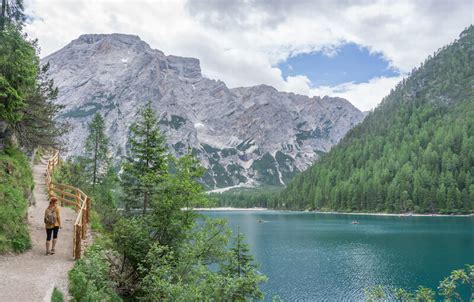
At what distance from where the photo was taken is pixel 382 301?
3997 centimetres

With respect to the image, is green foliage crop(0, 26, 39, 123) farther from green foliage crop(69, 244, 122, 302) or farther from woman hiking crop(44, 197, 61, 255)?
green foliage crop(69, 244, 122, 302)

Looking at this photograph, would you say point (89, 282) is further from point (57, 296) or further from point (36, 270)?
point (36, 270)

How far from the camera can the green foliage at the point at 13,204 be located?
18.8m

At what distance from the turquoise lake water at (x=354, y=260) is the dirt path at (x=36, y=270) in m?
24.1

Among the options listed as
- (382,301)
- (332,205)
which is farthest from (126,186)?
(332,205)

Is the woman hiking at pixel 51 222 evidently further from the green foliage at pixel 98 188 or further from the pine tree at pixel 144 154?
A: the pine tree at pixel 144 154

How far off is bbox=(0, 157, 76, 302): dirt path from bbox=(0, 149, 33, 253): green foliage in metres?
0.70

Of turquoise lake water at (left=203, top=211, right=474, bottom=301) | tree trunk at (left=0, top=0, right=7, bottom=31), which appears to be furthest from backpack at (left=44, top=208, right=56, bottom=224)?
turquoise lake water at (left=203, top=211, right=474, bottom=301)

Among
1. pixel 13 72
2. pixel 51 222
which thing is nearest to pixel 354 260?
pixel 51 222

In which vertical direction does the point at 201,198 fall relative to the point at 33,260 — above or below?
above

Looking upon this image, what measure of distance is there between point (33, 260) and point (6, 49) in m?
16.3

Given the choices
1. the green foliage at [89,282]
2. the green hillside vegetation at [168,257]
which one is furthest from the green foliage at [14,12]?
the green foliage at [89,282]

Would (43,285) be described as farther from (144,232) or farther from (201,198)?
(201,198)

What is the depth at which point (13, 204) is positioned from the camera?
21531mm
